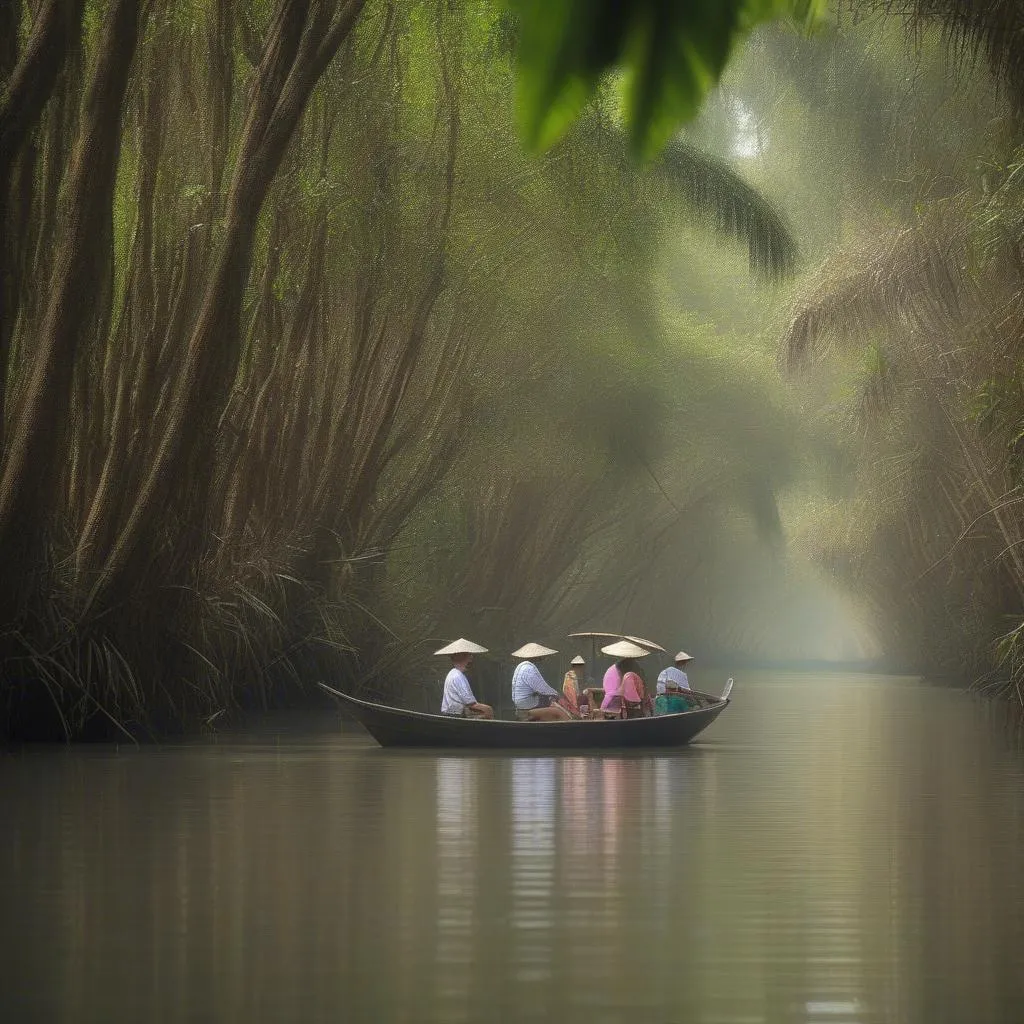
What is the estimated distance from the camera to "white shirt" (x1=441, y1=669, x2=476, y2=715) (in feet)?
68.4

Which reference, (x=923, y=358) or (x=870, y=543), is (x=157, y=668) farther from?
(x=870, y=543)

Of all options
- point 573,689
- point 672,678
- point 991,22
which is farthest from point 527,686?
point 991,22

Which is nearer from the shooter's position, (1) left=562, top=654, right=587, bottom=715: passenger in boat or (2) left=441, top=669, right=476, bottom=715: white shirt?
(2) left=441, top=669, right=476, bottom=715: white shirt

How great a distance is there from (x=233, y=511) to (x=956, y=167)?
11228 millimetres

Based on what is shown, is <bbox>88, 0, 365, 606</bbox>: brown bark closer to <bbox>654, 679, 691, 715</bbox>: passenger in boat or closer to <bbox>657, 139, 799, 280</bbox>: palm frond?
<bbox>654, 679, 691, 715</bbox>: passenger in boat

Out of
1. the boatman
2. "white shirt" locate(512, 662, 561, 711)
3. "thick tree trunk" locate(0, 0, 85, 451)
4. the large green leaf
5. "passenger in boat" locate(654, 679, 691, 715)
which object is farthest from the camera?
"passenger in boat" locate(654, 679, 691, 715)

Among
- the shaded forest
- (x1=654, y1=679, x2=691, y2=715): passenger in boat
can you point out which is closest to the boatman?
the shaded forest

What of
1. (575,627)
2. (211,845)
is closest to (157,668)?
(211,845)

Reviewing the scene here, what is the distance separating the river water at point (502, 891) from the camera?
6.17 m

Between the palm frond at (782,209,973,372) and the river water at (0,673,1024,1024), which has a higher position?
the palm frond at (782,209,973,372)

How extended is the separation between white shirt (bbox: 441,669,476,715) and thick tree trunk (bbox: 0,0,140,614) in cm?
536

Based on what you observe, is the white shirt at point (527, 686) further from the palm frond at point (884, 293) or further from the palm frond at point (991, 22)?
the palm frond at point (991, 22)

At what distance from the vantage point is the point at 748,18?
1.19 metres

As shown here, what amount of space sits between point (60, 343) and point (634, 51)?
16.0 metres
